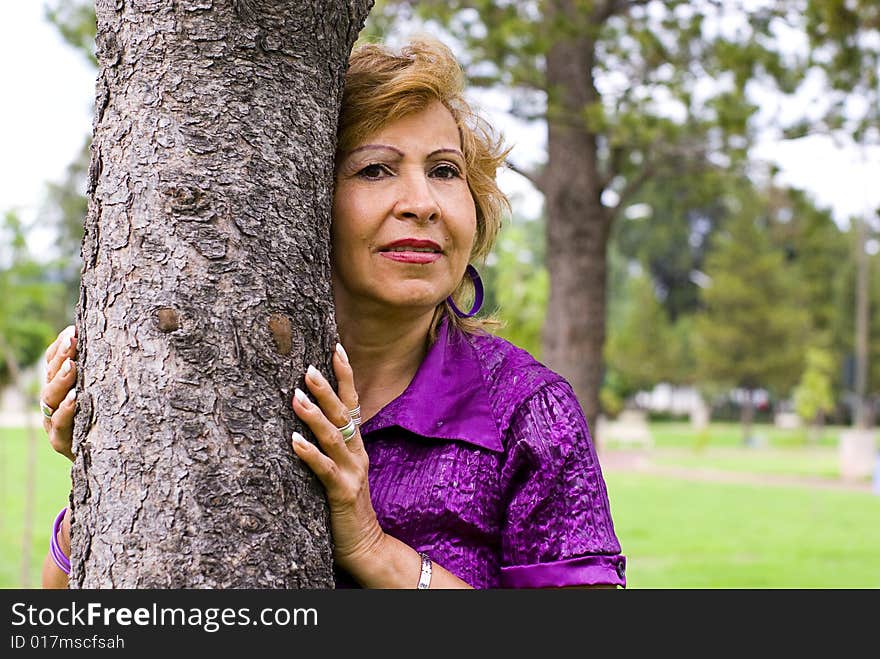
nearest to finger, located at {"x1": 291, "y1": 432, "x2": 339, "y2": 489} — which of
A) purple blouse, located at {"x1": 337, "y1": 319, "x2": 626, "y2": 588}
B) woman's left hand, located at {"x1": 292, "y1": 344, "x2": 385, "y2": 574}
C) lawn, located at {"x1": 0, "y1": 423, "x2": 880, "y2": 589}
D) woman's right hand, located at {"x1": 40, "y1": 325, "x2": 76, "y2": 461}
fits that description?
woman's left hand, located at {"x1": 292, "y1": 344, "x2": 385, "y2": 574}

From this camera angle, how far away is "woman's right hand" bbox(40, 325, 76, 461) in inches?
79.0

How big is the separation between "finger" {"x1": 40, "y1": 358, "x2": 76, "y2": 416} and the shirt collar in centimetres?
62

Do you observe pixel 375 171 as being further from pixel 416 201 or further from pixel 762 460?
pixel 762 460

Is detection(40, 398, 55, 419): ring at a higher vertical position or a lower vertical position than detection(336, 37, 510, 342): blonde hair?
lower

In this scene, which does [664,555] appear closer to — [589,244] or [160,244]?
[589,244]

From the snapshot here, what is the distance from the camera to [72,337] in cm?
205

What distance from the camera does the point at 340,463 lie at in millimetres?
1906

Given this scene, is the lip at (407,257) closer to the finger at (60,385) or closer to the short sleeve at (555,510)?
the short sleeve at (555,510)

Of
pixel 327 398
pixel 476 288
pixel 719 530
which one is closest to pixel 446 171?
pixel 476 288

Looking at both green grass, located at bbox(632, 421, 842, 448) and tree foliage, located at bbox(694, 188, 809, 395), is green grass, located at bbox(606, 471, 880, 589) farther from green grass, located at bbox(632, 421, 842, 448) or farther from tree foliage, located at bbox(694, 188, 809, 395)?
tree foliage, located at bbox(694, 188, 809, 395)

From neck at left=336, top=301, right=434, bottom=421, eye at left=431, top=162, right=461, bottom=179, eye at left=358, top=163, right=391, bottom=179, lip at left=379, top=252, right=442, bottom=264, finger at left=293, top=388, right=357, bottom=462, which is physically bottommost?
finger at left=293, top=388, right=357, bottom=462

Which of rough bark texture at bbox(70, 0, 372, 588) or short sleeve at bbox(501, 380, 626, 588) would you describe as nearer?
rough bark texture at bbox(70, 0, 372, 588)

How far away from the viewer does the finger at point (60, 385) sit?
79.0 inches

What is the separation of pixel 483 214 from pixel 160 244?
904 mm
